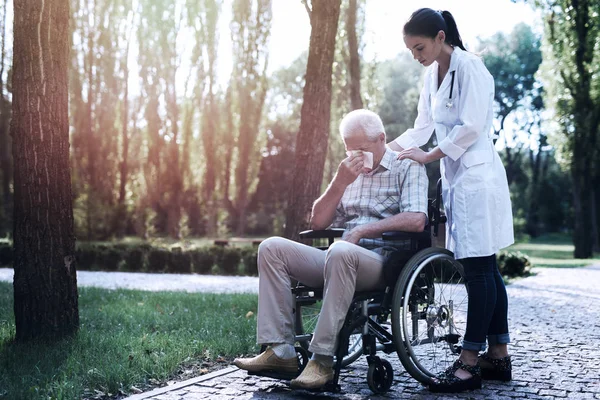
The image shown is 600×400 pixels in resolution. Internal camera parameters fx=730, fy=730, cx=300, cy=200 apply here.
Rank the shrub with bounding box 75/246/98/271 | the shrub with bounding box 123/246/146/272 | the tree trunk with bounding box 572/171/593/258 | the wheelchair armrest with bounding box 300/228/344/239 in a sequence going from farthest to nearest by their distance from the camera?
the tree trunk with bounding box 572/171/593/258, the shrub with bounding box 75/246/98/271, the shrub with bounding box 123/246/146/272, the wheelchair armrest with bounding box 300/228/344/239

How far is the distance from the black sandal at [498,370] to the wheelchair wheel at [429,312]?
19 centimetres

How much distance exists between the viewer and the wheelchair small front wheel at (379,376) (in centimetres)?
374

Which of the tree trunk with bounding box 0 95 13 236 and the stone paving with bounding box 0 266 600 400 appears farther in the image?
the tree trunk with bounding box 0 95 13 236

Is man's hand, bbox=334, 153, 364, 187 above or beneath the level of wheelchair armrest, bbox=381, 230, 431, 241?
above

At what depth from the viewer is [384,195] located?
13.5 ft

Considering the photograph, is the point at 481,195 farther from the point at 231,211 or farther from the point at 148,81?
the point at 231,211

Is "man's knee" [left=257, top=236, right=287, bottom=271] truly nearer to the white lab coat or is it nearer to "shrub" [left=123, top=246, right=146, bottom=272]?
the white lab coat

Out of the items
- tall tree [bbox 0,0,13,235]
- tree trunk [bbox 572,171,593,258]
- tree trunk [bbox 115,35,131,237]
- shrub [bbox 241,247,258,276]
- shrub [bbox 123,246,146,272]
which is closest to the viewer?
shrub [bbox 241,247,258,276]

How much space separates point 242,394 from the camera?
3818 millimetres

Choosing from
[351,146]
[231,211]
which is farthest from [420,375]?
[231,211]

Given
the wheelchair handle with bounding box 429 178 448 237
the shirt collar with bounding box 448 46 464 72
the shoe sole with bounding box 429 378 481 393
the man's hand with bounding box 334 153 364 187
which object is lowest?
the shoe sole with bounding box 429 378 481 393

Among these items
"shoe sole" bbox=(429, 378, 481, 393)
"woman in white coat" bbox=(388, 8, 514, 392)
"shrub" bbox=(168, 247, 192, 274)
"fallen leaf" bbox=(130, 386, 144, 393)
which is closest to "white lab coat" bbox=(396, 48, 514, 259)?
"woman in white coat" bbox=(388, 8, 514, 392)

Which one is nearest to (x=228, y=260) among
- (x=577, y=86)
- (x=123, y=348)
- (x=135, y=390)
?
(x=123, y=348)

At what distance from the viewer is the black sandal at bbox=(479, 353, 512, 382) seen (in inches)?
167
